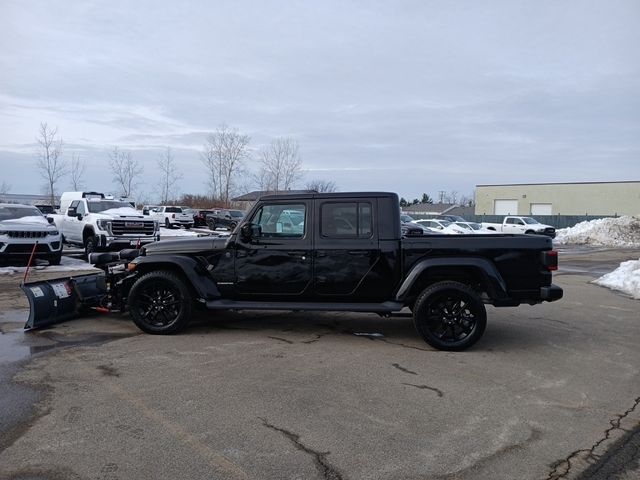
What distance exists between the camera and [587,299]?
11352 mm

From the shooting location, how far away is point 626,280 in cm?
1319

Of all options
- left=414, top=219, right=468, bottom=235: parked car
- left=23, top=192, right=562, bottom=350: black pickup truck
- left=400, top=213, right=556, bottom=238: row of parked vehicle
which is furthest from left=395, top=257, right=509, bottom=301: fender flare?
left=414, top=219, right=468, bottom=235: parked car

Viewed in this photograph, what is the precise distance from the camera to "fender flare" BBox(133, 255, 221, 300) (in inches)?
277

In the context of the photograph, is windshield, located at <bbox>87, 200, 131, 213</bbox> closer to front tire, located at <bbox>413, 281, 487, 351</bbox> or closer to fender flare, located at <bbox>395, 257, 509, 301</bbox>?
fender flare, located at <bbox>395, 257, 509, 301</bbox>

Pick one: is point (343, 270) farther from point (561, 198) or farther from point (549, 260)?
point (561, 198)

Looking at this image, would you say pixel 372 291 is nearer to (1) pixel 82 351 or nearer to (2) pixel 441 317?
(2) pixel 441 317

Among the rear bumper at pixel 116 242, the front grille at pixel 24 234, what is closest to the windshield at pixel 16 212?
the front grille at pixel 24 234

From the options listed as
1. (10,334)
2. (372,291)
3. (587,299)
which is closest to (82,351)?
(10,334)

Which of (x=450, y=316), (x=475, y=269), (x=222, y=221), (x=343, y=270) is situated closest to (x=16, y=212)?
(x=222, y=221)

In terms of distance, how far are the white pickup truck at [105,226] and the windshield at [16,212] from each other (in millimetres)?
1364

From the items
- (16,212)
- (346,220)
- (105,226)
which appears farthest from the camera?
(105,226)

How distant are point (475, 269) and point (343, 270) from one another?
1.64 meters

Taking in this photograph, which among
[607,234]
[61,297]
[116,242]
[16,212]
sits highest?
[16,212]

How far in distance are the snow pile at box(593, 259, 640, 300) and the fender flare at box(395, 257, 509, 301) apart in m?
6.95
